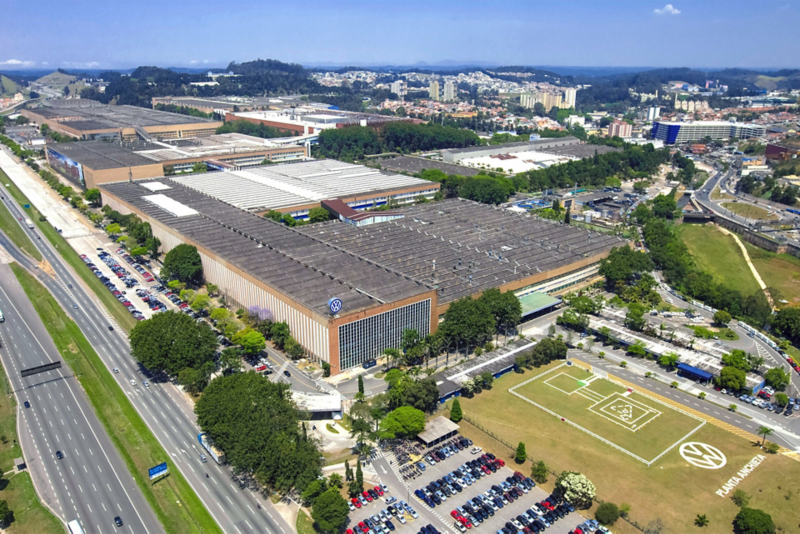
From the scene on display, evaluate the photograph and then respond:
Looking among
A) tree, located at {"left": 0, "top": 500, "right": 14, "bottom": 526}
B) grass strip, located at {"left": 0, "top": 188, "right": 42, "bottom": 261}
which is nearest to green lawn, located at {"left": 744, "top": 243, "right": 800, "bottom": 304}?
tree, located at {"left": 0, "top": 500, "right": 14, "bottom": 526}

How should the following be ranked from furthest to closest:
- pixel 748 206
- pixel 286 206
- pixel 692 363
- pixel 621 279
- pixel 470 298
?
pixel 748 206 → pixel 286 206 → pixel 621 279 → pixel 470 298 → pixel 692 363

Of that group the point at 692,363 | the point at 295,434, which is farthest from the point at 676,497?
the point at 295,434

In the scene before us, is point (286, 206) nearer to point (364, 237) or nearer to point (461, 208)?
point (364, 237)

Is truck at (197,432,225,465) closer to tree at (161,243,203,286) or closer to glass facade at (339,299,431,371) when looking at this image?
glass facade at (339,299,431,371)

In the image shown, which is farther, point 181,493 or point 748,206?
point 748,206

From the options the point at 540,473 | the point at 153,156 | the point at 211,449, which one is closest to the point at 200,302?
the point at 211,449

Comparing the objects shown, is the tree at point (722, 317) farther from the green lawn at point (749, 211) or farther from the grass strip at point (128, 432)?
the green lawn at point (749, 211)
